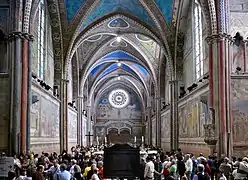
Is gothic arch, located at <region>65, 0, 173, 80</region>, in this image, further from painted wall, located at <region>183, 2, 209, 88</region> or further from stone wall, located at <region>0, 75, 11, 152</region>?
stone wall, located at <region>0, 75, 11, 152</region>

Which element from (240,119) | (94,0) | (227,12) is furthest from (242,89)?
(94,0)

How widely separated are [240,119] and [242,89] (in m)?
1.38

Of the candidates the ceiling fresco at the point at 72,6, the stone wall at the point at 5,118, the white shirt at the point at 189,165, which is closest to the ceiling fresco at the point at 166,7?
the ceiling fresco at the point at 72,6

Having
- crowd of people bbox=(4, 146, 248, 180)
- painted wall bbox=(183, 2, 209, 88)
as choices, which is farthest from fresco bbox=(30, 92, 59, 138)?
painted wall bbox=(183, 2, 209, 88)

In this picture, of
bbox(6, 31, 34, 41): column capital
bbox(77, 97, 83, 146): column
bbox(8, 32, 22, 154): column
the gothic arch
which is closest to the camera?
bbox(8, 32, 22, 154): column

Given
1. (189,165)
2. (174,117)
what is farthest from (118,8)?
(189,165)

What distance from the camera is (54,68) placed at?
3262cm

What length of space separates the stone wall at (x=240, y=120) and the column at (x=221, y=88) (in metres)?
0.65

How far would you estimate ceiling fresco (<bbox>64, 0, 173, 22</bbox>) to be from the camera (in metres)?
30.9

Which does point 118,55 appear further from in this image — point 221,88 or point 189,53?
point 221,88

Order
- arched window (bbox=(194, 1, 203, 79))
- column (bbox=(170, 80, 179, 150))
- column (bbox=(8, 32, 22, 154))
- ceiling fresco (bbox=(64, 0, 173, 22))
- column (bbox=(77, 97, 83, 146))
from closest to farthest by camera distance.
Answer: column (bbox=(8, 32, 22, 154)) < arched window (bbox=(194, 1, 203, 79)) < ceiling fresco (bbox=(64, 0, 173, 22)) < column (bbox=(170, 80, 179, 150)) < column (bbox=(77, 97, 83, 146))

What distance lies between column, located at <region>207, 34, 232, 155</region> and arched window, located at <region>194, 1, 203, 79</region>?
6035mm

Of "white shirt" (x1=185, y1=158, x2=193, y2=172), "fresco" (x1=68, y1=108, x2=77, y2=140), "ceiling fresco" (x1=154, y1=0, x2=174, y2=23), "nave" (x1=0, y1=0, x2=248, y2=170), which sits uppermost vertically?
"ceiling fresco" (x1=154, y1=0, x2=174, y2=23)

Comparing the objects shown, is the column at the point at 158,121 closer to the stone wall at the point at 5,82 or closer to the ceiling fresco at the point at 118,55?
the ceiling fresco at the point at 118,55
